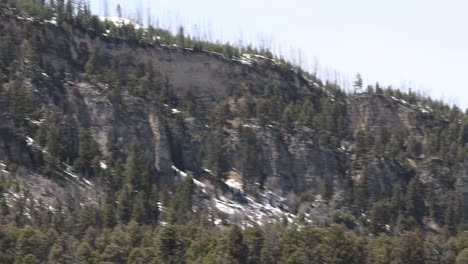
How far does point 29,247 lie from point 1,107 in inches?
2774

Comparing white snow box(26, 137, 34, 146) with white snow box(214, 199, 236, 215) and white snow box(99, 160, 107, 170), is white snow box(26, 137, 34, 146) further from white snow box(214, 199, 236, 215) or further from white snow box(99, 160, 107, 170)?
white snow box(214, 199, 236, 215)

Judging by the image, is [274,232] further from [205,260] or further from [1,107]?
[1,107]

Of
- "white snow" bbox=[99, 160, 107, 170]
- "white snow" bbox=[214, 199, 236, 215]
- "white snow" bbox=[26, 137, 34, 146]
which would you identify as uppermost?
"white snow" bbox=[26, 137, 34, 146]

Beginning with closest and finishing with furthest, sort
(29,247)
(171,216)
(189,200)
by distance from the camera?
1. (29,247)
2. (171,216)
3. (189,200)

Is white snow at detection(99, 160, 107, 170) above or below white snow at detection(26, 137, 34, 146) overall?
below

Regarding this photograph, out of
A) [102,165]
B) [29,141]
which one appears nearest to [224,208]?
[102,165]

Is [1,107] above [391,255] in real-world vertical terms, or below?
above

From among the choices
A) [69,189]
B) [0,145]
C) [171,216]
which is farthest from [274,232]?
[0,145]

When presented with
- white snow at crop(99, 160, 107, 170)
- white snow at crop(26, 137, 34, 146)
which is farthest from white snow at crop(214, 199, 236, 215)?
white snow at crop(26, 137, 34, 146)

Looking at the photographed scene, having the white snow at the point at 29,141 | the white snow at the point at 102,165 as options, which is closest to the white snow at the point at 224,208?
the white snow at the point at 102,165

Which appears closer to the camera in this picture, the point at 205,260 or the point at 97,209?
the point at 205,260

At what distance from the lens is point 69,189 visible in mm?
183875

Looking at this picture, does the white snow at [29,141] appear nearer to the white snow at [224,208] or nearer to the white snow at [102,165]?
the white snow at [102,165]

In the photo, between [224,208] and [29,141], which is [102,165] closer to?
[29,141]
